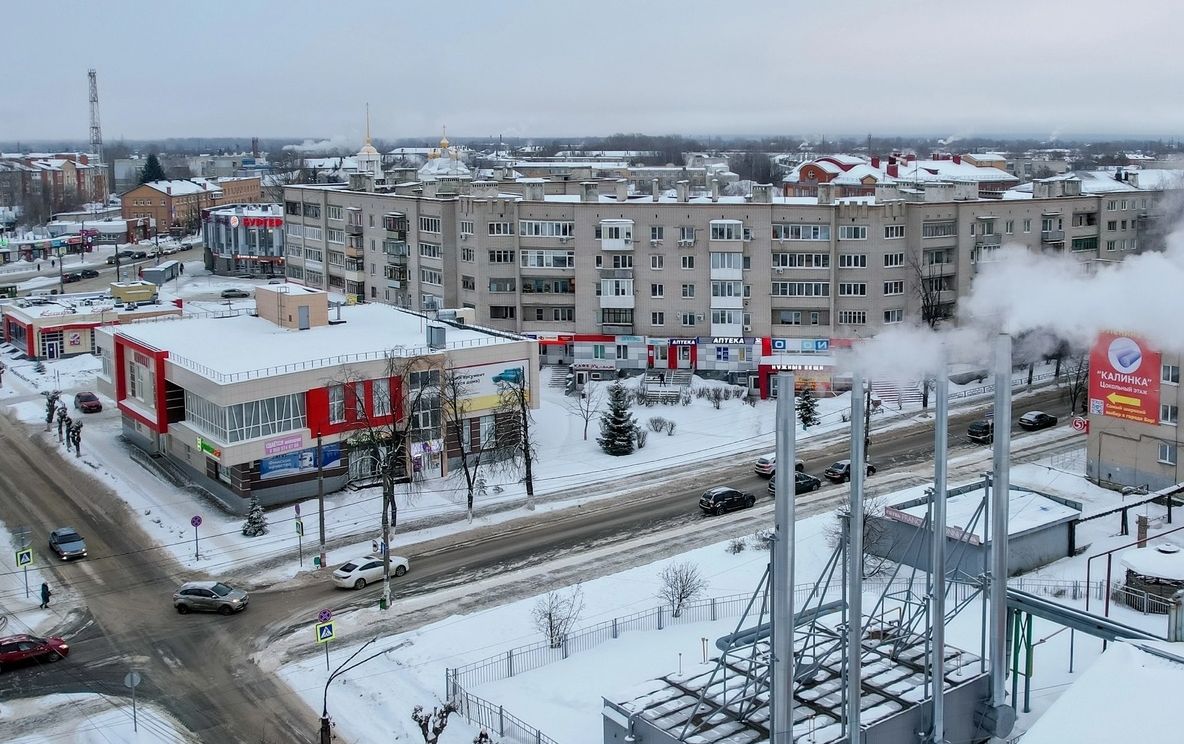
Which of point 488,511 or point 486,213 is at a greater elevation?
point 486,213

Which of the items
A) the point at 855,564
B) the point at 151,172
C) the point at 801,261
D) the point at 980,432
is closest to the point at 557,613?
the point at 855,564

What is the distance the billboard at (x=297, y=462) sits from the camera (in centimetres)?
4112

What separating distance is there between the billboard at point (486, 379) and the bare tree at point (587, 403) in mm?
5666

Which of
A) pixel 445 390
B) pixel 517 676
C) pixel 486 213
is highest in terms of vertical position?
pixel 486 213

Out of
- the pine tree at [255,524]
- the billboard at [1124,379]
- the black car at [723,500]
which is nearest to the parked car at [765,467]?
the black car at [723,500]

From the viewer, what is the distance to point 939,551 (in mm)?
23359

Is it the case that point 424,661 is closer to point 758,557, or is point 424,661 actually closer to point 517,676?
point 517,676

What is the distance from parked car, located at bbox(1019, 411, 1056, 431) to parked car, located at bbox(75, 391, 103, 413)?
4026 centimetres

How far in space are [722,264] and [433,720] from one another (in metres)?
36.3

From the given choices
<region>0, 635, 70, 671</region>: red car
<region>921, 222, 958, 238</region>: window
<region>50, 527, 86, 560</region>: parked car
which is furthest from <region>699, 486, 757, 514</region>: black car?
<region>921, 222, 958, 238</region>: window

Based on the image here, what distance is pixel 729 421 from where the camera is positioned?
174ft

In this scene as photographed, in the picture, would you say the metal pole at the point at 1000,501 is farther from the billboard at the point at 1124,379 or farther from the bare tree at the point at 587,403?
the bare tree at the point at 587,403

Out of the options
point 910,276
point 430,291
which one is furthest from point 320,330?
point 910,276

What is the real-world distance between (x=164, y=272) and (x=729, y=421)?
202 ft
